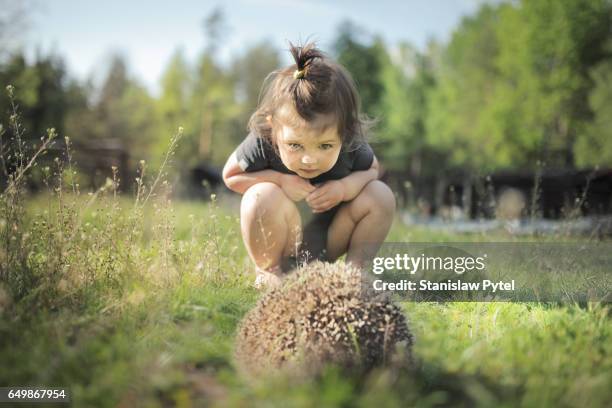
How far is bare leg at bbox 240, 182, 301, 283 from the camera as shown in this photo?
3564 millimetres

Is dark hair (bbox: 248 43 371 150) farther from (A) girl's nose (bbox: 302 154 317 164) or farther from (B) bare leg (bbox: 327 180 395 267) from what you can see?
(B) bare leg (bbox: 327 180 395 267)

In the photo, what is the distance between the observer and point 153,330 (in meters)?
2.59

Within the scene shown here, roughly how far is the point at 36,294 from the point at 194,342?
976mm

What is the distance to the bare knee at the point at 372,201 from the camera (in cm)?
381

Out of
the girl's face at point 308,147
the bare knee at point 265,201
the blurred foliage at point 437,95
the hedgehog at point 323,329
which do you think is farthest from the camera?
the blurred foliage at point 437,95

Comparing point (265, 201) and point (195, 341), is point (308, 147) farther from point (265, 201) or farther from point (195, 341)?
point (195, 341)

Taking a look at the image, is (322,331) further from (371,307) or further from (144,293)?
(144,293)

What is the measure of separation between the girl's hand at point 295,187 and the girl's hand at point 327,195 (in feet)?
0.15

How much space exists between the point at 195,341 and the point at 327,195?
1524mm

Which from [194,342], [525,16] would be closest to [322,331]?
[194,342]

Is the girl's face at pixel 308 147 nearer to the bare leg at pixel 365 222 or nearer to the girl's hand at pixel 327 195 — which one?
the girl's hand at pixel 327 195

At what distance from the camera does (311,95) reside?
3340mm

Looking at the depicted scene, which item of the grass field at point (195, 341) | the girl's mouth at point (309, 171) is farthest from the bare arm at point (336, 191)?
the grass field at point (195, 341)

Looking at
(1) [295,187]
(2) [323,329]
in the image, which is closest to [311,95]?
(1) [295,187]
